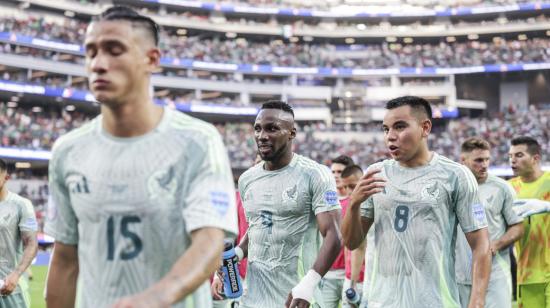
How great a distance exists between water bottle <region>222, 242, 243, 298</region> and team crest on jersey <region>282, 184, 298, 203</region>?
617 mm

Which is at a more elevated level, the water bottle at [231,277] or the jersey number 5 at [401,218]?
the jersey number 5 at [401,218]

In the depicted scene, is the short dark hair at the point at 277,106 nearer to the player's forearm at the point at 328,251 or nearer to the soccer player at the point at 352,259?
the player's forearm at the point at 328,251

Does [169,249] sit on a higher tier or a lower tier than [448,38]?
lower

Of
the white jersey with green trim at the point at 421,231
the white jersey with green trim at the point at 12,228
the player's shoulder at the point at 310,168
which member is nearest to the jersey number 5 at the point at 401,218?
the white jersey with green trim at the point at 421,231

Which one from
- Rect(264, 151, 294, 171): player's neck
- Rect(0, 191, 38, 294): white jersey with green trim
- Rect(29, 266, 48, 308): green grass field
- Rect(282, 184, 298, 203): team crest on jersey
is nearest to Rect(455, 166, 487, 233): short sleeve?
Rect(282, 184, 298, 203): team crest on jersey

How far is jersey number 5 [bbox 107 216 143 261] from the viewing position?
290 cm

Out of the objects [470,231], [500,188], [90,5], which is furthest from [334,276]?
[90,5]

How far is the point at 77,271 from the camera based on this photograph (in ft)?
10.7

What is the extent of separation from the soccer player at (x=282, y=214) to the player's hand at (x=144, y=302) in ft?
10.7

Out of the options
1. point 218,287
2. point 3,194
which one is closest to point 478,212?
point 218,287

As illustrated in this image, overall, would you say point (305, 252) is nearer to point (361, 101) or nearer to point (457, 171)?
point (457, 171)

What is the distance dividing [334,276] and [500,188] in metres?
2.66

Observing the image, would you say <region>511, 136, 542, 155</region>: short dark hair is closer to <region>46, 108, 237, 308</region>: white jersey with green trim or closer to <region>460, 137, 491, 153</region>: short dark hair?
<region>460, 137, 491, 153</region>: short dark hair

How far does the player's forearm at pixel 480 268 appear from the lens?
5.15 metres
